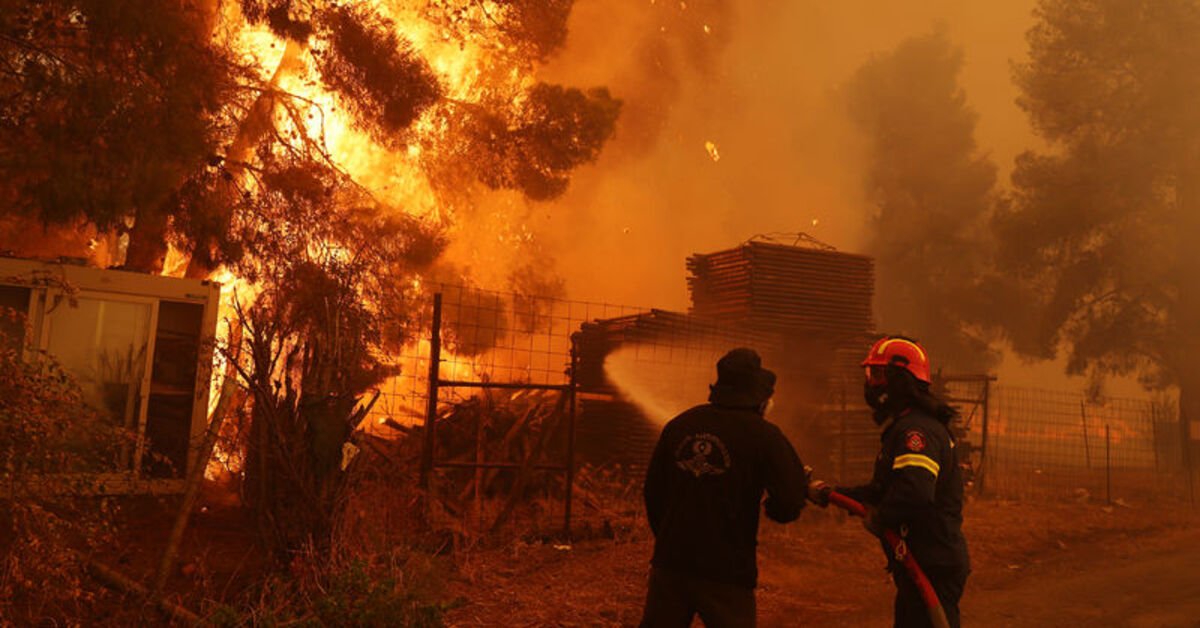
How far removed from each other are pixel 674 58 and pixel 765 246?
15677mm

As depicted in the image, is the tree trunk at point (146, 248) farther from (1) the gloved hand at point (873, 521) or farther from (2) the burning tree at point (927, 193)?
(2) the burning tree at point (927, 193)

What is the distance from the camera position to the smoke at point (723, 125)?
89.8 feet

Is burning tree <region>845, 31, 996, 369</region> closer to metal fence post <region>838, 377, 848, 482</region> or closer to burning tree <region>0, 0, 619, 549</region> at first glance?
metal fence post <region>838, 377, 848, 482</region>

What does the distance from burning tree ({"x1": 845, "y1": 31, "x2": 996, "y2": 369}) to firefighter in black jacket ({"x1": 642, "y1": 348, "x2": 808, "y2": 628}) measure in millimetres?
29998

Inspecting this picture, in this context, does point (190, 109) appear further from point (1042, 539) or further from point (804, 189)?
point (804, 189)

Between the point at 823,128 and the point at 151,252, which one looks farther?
the point at 823,128

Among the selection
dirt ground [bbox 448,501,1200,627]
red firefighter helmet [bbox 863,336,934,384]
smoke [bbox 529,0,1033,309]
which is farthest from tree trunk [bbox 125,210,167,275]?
smoke [bbox 529,0,1033,309]

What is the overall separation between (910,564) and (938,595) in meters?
0.24

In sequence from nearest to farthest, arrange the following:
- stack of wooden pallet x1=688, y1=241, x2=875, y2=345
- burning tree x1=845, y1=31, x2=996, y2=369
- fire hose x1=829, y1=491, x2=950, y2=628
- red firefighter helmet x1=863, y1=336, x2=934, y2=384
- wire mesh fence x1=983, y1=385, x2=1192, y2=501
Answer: fire hose x1=829, y1=491, x2=950, y2=628 → red firefighter helmet x1=863, y1=336, x2=934, y2=384 → stack of wooden pallet x1=688, y1=241, x2=875, y2=345 → wire mesh fence x1=983, y1=385, x2=1192, y2=501 → burning tree x1=845, y1=31, x2=996, y2=369

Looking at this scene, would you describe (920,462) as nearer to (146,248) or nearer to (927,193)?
(146,248)

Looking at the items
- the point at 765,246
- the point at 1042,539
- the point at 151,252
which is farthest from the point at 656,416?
the point at 151,252

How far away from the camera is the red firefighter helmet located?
474 centimetres

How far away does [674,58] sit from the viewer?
30.3 metres

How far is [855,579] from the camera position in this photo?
9531mm
